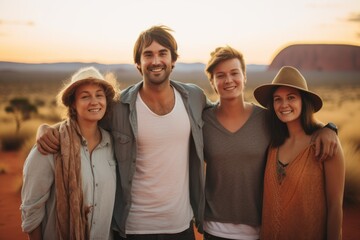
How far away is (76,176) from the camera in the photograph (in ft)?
10.5

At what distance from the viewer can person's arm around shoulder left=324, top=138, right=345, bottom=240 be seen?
3176 millimetres

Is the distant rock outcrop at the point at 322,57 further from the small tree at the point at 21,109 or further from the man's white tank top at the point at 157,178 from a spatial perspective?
the man's white tank top at the point at 157,178

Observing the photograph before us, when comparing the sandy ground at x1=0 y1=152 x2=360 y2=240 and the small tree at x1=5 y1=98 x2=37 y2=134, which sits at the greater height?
the small tree at x1=5 y1=98 x2=37 y2=134

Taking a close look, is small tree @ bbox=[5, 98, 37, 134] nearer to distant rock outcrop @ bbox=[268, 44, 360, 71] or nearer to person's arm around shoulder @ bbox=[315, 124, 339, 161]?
person's arm around shoulder @ bbox=[315, 124, 339, 161]

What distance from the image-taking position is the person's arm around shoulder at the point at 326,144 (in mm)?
3160

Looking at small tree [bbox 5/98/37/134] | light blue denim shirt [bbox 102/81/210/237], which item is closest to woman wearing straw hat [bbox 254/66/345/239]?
light blue denim shirt [bbox 102/81/210/237]

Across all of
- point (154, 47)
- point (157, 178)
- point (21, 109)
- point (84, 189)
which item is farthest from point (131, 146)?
point (21, 109)

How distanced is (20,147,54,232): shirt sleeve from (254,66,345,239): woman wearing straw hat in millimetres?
1945

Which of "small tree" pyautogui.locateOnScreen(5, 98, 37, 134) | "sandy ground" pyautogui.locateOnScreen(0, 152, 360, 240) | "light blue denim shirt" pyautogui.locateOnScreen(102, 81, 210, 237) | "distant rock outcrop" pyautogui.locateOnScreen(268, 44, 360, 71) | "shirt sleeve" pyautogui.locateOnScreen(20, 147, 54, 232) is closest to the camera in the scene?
"shirt sleeve" pyautogui.locateOnScreen(20, 147, 54, 232)

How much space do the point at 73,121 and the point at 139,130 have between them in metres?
0.62

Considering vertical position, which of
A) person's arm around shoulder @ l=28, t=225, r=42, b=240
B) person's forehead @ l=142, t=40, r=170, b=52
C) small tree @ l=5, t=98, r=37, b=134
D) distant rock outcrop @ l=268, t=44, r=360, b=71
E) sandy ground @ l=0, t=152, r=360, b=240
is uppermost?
distant rock outcrop @ l=268, t=44, r=360, b=71

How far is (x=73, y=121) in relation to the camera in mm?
3445

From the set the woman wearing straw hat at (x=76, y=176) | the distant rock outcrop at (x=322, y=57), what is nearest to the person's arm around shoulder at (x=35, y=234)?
the woman wearing straw hat at (x=76, y=176)

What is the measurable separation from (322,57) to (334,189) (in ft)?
278
